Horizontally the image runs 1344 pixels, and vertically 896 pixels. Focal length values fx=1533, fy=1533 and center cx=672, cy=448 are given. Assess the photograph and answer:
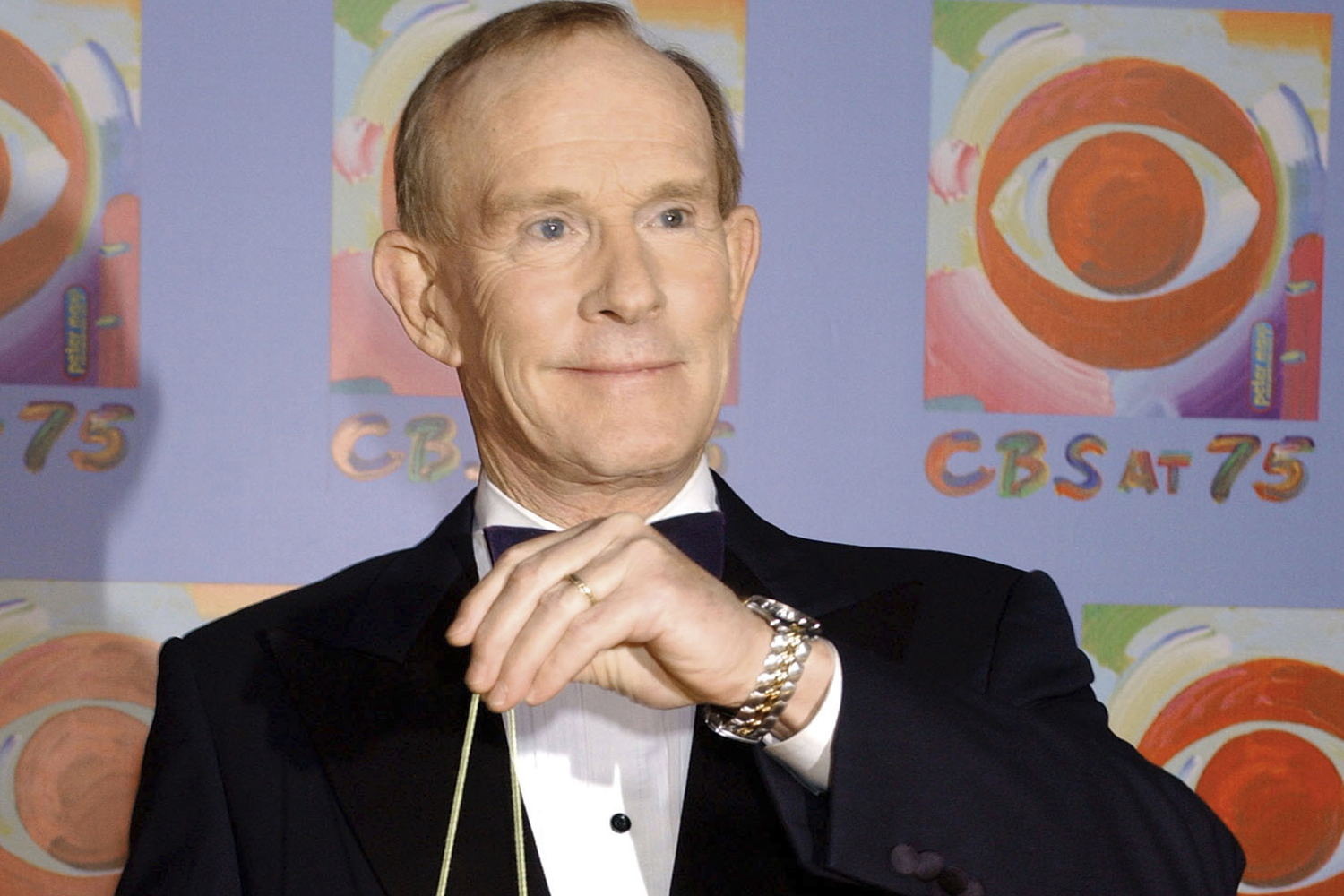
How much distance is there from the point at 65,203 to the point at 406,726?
46.9 inches

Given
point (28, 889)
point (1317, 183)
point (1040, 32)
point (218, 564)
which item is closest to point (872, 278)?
point (1040, 32)

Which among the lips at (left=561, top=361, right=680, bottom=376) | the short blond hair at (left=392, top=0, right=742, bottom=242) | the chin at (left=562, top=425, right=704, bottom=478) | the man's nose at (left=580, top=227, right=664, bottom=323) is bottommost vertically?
the chin at (left=562, top=425, right=704, bottom=478)

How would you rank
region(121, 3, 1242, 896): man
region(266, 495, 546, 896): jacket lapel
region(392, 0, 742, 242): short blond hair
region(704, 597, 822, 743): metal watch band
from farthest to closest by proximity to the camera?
region(392, 0, 742, 242): short blond hair < region(266, 495, 546, 896): jacket lapel < region(121, 3, 1242, 896): man < region(704, 597, 822, 743): metal watch band

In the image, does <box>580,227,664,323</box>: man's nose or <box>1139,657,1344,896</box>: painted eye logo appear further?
<box>1139,657,1344,896</box>: painted eye logo

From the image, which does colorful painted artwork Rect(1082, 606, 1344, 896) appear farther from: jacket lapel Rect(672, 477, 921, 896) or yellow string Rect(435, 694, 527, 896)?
yellow string Rect(435, 694, 527, 896)

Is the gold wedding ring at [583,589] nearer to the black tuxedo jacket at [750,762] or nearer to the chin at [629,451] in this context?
the black tuxedo jacket at [750,762]

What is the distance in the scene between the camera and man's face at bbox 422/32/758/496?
4.33 ft

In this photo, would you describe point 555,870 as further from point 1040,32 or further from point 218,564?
point 1040,32

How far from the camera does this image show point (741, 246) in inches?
60.4

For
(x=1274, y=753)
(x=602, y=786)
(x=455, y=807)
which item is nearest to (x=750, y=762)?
(x=602, y=786)

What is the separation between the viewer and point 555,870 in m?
1.31

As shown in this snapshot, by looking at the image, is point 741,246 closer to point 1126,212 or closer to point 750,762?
point 750,762

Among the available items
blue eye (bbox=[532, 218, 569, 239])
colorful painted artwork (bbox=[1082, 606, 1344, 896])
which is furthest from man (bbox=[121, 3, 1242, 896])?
colorful painted artwork (bbox=[1082, 606, 1344, 896])

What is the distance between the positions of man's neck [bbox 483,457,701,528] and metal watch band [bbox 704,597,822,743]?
0.37 metres
